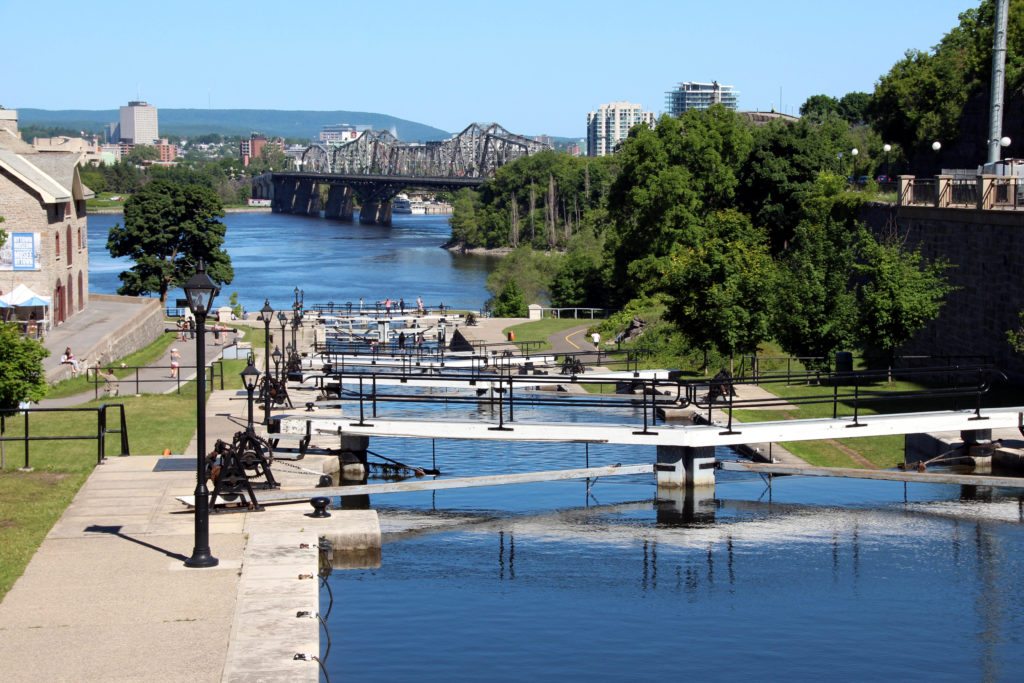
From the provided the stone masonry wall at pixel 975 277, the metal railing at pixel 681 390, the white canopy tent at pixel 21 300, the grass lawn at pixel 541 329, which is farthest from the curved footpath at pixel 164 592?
the grass lawn at pixel 541 329

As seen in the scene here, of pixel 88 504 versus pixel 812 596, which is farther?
pixel 88 504

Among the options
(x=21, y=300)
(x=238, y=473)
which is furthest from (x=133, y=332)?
(x=238, y=473)

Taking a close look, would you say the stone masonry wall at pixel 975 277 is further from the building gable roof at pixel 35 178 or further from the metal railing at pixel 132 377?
the building gable roof at pixel 35 178

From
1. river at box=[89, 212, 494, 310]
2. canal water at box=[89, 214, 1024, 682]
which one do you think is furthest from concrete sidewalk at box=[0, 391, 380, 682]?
river at box=[89, 212, 494, 310]

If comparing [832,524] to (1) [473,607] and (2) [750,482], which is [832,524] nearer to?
(2) [750,482]

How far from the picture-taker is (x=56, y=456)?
2644 centimetres

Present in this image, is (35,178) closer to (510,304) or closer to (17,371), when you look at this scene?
(510,304)

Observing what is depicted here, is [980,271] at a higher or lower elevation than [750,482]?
higher

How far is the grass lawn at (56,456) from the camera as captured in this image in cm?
1898

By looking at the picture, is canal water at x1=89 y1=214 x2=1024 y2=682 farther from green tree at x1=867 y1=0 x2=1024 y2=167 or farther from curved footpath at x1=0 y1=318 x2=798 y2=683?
green tree at x1=867 y1=0 x2=1024 y2=167

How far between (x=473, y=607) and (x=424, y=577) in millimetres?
1511

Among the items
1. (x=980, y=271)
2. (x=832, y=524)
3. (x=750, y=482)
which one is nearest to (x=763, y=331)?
(x=980, y=271)

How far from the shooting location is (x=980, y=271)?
124 ft

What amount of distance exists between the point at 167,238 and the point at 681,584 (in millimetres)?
76614
